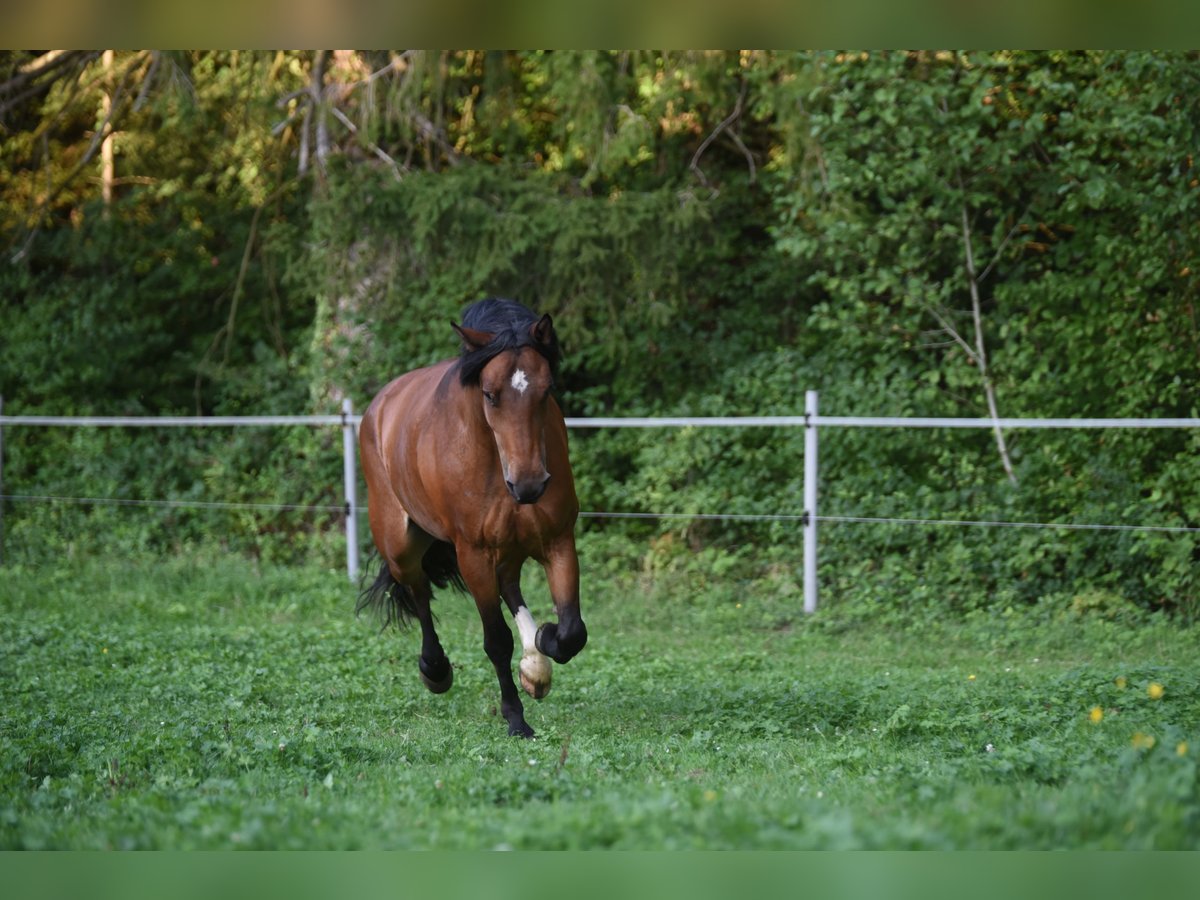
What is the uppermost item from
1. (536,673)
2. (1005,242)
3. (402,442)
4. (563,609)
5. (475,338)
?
(1005,242)

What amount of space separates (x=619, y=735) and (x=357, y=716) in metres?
1.38

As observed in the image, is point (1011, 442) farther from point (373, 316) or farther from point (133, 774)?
point (133, 774)

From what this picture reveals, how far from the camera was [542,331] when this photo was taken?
17.6 feet

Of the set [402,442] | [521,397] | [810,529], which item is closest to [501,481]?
[521,397]

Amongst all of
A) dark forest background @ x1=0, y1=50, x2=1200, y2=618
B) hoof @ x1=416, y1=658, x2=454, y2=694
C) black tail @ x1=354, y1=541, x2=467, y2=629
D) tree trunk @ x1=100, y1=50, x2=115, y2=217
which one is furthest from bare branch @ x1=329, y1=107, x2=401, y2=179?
hoof @ x1=416, y1=658, x2=454, y2=694

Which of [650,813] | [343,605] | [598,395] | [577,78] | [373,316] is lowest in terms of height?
[343,605]

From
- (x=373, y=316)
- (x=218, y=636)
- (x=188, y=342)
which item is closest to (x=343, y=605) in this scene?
(x=218, y=636)

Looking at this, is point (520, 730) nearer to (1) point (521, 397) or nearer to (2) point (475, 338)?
(1) point (521, 397)

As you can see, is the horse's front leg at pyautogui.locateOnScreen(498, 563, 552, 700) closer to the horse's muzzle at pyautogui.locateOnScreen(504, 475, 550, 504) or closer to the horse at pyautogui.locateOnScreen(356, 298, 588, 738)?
the horse at pyautogui.locateOnScreen(356, 298, 588, 738)

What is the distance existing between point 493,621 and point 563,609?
42 centimetres

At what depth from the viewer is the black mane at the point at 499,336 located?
533cm

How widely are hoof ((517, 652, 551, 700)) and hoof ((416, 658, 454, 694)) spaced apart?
0.96 metres

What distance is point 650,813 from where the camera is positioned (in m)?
3.20

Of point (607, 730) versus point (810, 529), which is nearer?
point (607, 730)
